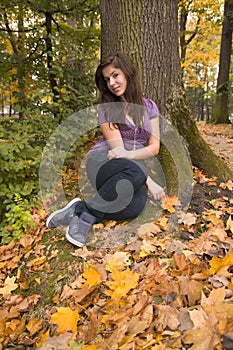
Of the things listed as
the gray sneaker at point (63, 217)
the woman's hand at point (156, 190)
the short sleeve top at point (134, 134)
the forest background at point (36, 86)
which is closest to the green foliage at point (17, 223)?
the forest background at point (36, 86)

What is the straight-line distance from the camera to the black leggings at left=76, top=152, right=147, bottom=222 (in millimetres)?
2340

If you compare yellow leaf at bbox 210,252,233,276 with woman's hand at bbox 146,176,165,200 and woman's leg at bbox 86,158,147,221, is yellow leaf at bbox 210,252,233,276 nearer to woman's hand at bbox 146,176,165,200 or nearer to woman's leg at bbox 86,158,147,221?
woman's leg at bbox 86,158,147,221

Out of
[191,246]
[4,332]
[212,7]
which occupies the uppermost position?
[212,7]

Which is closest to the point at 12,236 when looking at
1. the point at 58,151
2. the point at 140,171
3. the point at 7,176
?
the point at 7,176

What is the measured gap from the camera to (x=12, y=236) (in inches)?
116

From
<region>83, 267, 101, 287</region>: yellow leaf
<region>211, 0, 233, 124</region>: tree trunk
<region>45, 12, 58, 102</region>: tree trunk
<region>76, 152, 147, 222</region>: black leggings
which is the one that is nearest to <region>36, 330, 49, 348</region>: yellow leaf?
<region>83, 267, 101, 287</region>: yellow leaf

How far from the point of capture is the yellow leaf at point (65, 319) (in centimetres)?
162

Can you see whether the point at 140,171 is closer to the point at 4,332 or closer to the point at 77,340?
the point at 77,340

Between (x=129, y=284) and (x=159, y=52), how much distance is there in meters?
2.38

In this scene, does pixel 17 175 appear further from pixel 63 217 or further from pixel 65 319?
pixel 65 319

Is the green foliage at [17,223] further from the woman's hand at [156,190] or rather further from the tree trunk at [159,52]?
the tree trunk at [159,52]

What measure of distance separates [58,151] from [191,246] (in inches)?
A: 83.5

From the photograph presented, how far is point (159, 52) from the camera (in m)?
3.00

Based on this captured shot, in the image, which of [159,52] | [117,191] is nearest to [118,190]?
[117,191]
